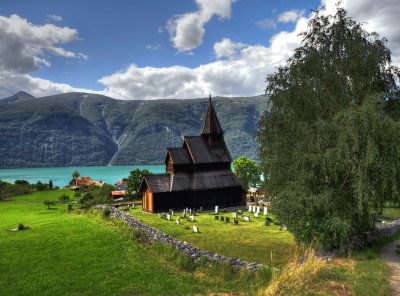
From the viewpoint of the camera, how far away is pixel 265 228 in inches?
1212

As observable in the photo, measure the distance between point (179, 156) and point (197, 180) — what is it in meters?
4.36

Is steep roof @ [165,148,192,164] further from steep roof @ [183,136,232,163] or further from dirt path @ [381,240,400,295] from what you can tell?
dirt path @ [381,240,400,295]

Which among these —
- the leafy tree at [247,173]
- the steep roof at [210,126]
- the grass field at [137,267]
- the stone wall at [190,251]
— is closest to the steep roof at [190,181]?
the steep roof at [210,126]

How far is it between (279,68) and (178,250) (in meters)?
13.2

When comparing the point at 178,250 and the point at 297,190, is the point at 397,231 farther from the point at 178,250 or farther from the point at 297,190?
the point at 178,250

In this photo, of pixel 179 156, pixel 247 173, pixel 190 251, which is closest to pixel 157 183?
pixel 179 156

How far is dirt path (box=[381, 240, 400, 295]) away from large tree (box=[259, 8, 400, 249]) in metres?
1.91

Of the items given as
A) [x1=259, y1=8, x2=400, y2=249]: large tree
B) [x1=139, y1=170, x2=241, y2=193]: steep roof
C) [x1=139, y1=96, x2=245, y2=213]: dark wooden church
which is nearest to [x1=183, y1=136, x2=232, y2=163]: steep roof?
[x1=139, y1=96, x2=245, y2=213]: dark wooden church

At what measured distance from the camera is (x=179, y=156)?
153 ft

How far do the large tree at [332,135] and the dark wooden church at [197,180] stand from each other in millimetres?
24125

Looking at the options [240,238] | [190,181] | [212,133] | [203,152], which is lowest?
[240,238]

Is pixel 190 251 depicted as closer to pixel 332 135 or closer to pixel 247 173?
pixel 332 135

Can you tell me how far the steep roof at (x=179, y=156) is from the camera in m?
46.0

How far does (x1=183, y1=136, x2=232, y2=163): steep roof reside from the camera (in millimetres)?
47066
